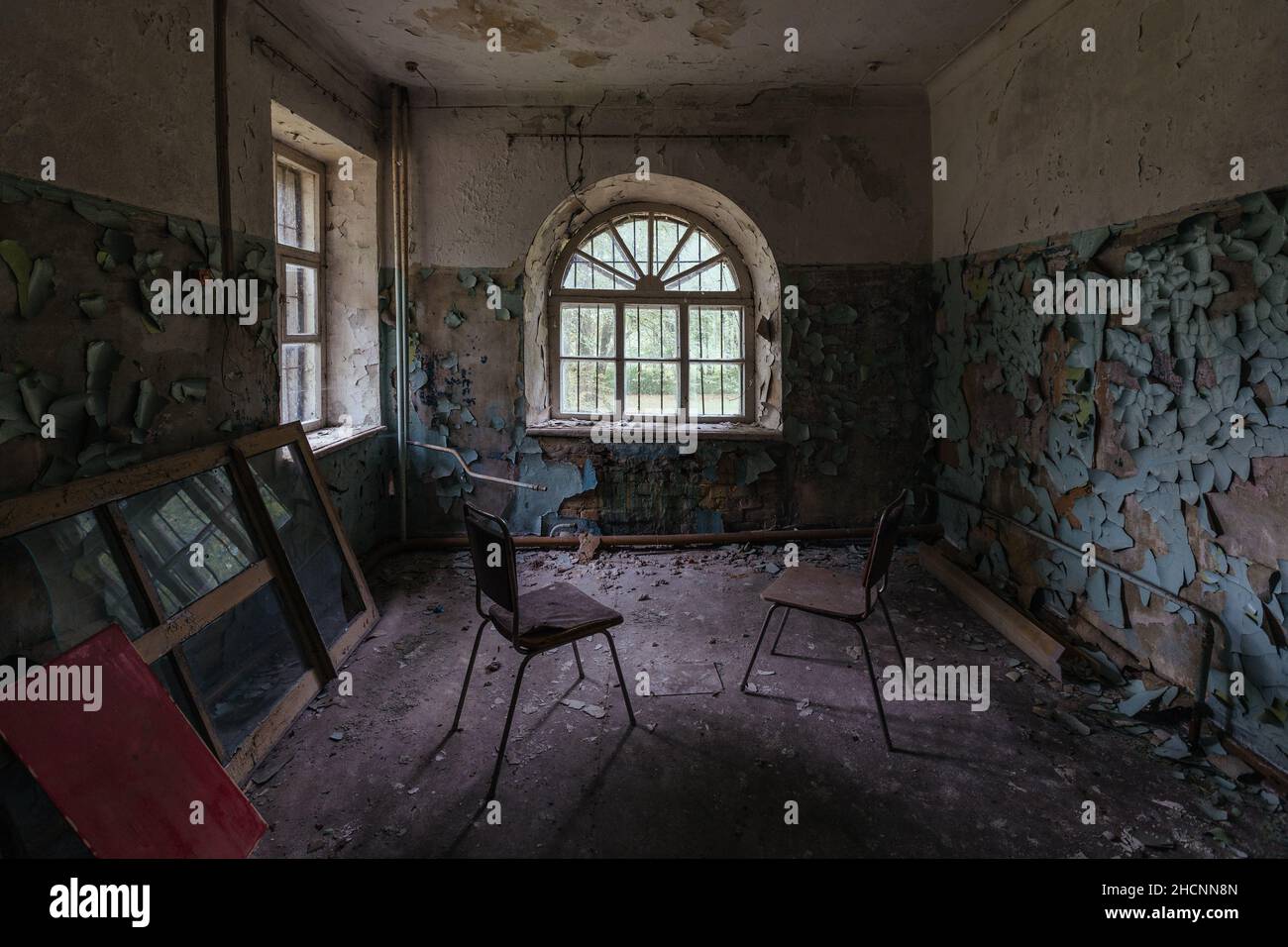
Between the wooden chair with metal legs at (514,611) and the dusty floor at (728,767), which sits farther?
the wooden chair with metal legs at (514,611)

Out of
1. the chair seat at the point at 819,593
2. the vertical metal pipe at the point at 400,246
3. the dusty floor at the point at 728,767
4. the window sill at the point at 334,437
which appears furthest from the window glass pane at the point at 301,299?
the chair seat at the point at 819,593

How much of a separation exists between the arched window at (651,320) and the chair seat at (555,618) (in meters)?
2.58

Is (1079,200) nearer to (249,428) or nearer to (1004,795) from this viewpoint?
(1004,795)

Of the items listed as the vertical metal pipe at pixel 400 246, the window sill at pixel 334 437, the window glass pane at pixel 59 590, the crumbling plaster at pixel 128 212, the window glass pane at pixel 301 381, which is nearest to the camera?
the window glass pane at pixel 59 590

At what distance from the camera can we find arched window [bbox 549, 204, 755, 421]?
4945mm

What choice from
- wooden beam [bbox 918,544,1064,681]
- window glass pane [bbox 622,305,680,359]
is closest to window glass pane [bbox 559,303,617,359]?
window glass pane [bbox 622,305,680,359]

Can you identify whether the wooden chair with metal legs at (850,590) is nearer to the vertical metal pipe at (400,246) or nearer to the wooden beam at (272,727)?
the wooden beam at (272,727)

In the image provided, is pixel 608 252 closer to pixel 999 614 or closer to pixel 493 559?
pixel 493 559

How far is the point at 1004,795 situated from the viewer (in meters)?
2.11

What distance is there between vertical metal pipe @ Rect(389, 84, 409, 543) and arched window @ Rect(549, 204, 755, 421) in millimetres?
1034

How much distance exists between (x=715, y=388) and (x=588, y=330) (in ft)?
3.37

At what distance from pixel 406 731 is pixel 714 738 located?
1.11 metres

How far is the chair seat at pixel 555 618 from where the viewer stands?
225cm
